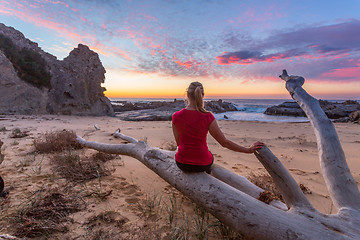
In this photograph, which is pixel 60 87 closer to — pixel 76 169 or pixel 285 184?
pixel 76 169

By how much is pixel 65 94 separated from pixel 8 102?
12.4 ft

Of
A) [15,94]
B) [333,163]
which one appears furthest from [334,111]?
[15,94]

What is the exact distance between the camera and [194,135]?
2.18m

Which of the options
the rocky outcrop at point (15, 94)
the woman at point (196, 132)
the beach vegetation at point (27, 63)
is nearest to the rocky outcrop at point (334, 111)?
the woman at point (196, 132)

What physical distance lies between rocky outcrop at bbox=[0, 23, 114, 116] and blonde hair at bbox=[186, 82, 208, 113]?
53.4 ft

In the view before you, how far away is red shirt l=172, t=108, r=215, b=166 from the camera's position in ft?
7.11

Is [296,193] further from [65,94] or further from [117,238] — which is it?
[65,94]

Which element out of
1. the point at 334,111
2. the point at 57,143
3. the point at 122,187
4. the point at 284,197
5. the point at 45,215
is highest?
the point at 334,111

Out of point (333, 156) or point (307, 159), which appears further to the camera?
point (307, 159)

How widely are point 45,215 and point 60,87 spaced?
662 inches

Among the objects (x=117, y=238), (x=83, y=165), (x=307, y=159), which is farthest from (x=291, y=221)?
(x=307, y=159)

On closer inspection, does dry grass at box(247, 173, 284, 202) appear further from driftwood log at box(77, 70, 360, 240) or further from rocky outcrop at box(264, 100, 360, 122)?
rocky outcrop at box(264, 100, 360, 122)

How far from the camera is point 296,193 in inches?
76.1

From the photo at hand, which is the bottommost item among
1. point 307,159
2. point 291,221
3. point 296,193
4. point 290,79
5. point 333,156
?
point 307,159
